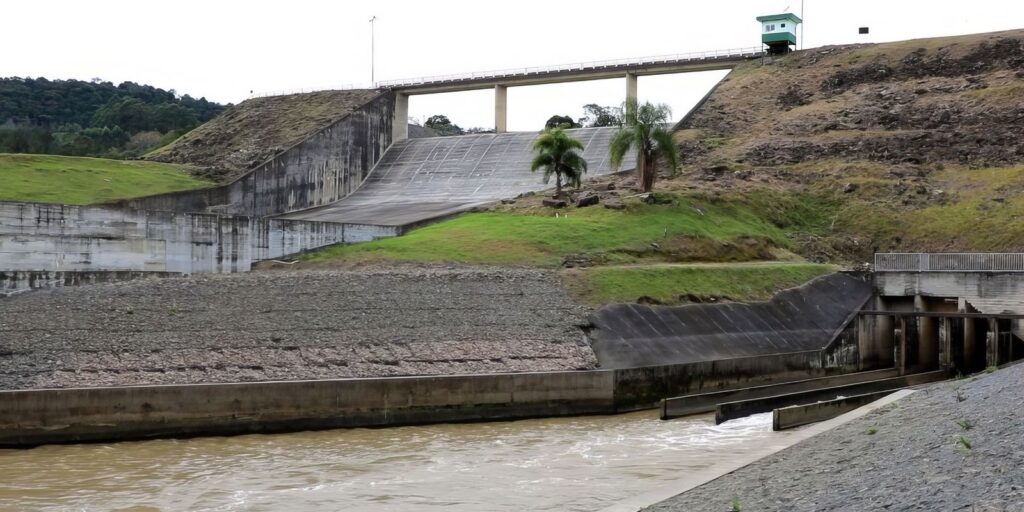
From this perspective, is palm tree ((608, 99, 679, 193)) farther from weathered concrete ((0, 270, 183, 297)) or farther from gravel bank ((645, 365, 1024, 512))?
gravel bank ((645, 365, 1024, 512))

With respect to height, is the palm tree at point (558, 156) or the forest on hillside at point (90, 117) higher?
the forest on hillside at point (90, 117)

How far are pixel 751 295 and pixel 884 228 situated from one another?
15933 mm

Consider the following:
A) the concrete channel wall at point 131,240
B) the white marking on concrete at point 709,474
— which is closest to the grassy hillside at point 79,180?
the concrete channel wall at point 131,240

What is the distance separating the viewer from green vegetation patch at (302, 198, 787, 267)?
37.3 m

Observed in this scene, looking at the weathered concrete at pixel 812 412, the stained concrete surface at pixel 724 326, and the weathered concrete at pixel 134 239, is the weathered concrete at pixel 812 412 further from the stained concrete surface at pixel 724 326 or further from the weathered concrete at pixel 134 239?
the weathered concrete at pixel 134 239

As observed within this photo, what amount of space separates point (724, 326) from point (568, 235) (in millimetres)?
9452

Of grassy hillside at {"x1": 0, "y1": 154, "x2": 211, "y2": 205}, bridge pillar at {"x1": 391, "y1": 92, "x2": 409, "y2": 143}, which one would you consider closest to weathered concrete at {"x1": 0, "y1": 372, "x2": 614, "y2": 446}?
grassy hillside at {"x1": 0, "y1": 154, "x2": 211, "y2": 205}

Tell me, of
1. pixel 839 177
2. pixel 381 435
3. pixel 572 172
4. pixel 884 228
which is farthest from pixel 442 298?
pixel 839 177

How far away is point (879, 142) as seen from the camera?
5600cm

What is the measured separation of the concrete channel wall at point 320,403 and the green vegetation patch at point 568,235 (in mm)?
10543

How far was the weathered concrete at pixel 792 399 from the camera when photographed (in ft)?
79.4

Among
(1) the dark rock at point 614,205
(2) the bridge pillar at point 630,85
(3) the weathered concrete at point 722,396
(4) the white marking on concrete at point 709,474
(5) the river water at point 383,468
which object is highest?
(2) the bridge pillar at point 630,85

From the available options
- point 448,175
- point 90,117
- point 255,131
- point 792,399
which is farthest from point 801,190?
point 90,117

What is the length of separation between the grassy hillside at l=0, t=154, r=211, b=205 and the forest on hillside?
22.2 m
